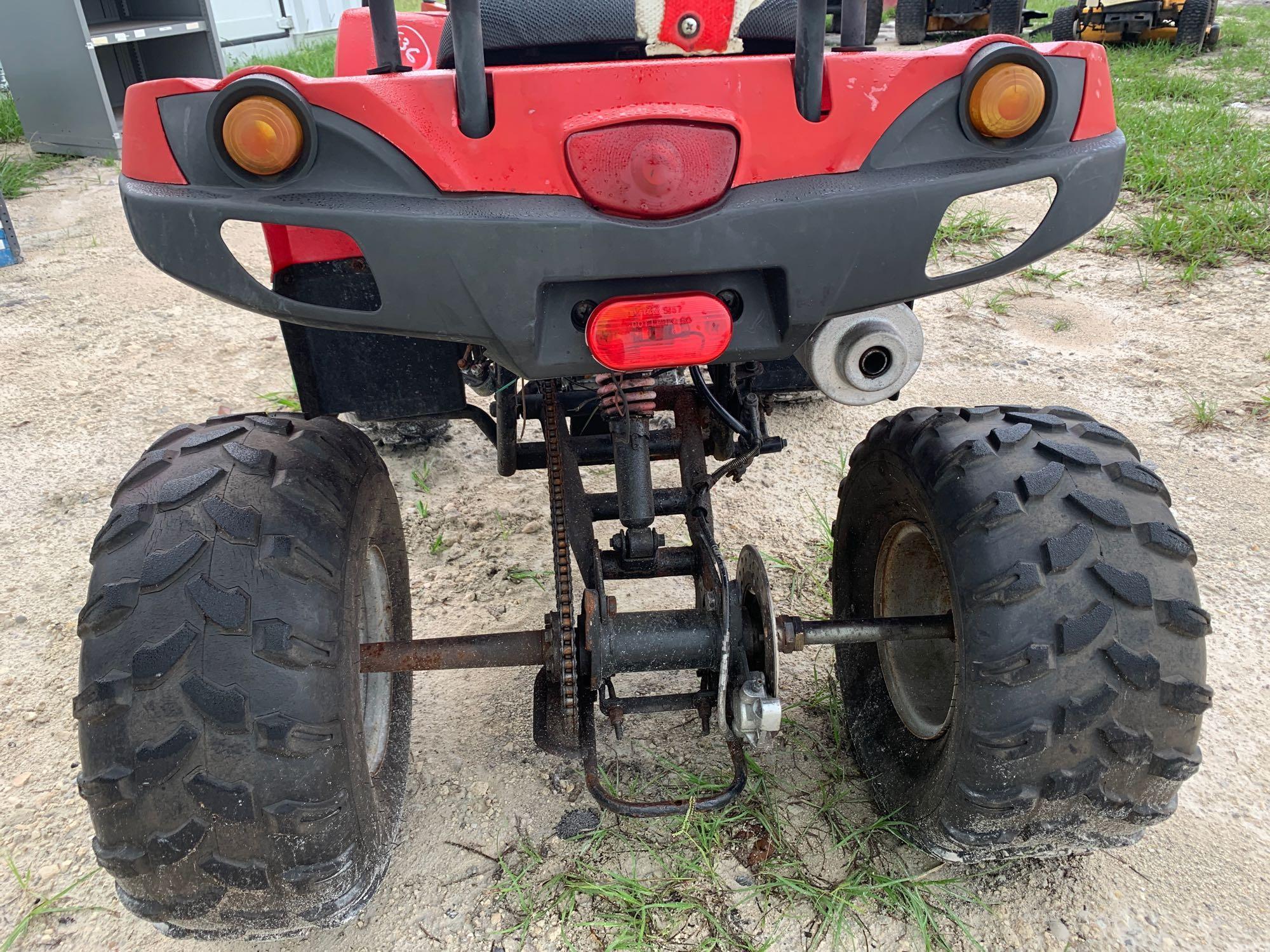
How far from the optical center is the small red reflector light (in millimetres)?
1373

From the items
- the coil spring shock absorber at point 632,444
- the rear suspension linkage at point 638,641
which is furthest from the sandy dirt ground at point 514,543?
the coil spring shock absorber at point 632,444

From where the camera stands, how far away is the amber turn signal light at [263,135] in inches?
48.5

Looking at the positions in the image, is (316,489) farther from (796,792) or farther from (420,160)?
(796,792)

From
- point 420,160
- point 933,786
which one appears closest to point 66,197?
point 420,160

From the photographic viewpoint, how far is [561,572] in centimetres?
196

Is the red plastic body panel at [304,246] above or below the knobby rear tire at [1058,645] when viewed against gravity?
above

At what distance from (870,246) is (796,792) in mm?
1356

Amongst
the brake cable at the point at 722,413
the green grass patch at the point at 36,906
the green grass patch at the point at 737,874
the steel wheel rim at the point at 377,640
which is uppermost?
the brake cable at the point at 722,413

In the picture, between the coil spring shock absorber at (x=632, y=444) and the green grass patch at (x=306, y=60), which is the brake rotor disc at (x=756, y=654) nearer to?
the coil spring shock absorber at (x=632, y=444)

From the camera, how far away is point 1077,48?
1.39 m

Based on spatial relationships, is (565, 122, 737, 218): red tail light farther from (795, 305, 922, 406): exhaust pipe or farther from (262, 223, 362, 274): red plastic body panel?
(262, 223, 362, 274): red plastic body panel

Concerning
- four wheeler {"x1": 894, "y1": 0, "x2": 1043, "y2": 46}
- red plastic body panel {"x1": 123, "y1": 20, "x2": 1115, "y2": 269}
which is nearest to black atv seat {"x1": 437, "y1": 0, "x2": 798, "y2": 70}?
red plastic body panel {"x1": 123, "y1": 20, "x2": 1115, "y2": 269}

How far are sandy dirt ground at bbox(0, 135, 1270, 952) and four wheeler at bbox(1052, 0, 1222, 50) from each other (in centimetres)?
836

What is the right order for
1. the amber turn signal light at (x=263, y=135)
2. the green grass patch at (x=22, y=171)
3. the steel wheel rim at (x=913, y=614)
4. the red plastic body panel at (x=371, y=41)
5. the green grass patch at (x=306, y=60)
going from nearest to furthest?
1. the amber turn signal light at (x=263, y=135)
2. the steel wheel rim at (x=913, y=614)
3. the red plastic body panel at (x=371, y=41)
4. the green grass patch at (x=22, y=171)
5. the green grass patch at (x=306, y=60)
